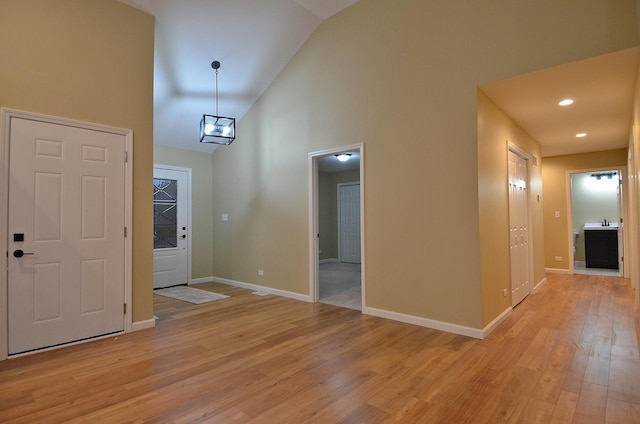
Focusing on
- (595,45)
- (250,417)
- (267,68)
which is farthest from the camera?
(267,68)

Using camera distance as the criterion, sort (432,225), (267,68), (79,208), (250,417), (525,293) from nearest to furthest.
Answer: (250,417) → (79,208) → (432,225) → (525,293) → (267,68)

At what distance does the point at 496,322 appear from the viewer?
3.73m

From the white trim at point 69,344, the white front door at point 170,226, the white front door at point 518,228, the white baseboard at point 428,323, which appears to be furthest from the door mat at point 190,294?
the white front door at point 518,228

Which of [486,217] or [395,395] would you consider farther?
[486,217]

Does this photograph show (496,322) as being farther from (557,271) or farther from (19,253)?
(19,253)

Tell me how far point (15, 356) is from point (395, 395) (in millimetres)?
3265

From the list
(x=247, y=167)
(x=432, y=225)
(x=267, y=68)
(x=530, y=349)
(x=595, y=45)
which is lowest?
(x=530, y=349)

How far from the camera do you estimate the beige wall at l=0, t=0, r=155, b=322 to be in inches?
122

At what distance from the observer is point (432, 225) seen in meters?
3.74

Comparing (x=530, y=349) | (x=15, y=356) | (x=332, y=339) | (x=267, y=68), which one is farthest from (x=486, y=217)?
(x=15, y=356)

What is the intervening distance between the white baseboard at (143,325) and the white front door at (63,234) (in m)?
0.11

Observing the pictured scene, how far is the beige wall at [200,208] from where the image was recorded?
6508 millimetres

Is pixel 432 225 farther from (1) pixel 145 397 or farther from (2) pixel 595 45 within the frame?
(1) pixel 145 397

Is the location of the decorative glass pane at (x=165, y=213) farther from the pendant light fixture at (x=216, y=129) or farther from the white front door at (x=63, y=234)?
the white front door at (x=63, y=234)
